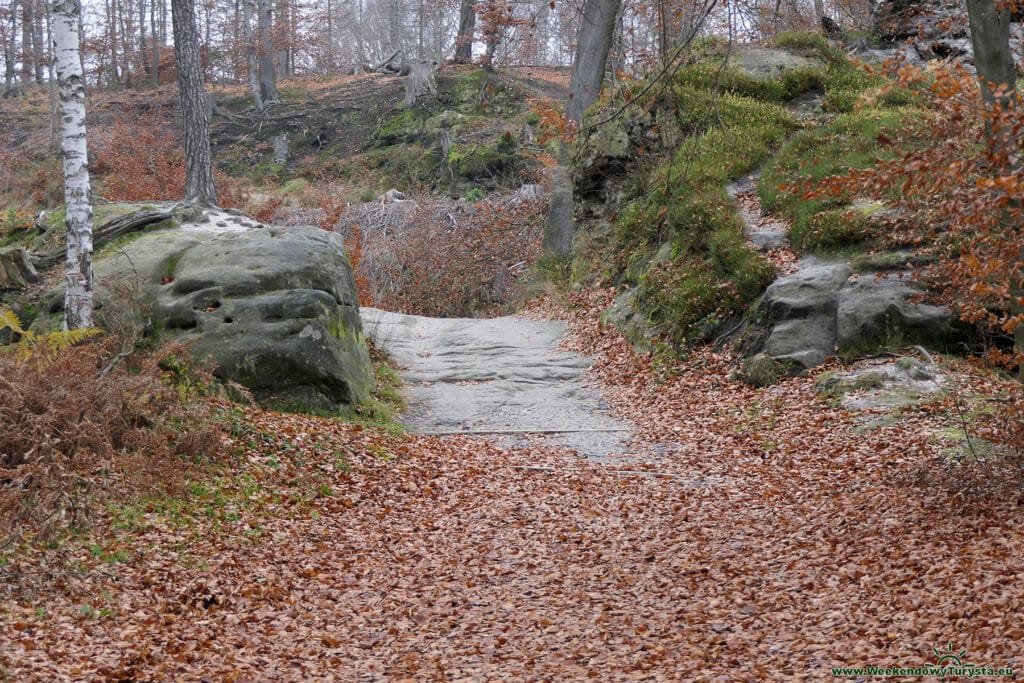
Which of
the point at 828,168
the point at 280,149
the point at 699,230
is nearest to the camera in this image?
the point at 828,168

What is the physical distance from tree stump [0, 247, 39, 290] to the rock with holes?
67cm

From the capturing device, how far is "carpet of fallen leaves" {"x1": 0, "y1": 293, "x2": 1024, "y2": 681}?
4.77 metres

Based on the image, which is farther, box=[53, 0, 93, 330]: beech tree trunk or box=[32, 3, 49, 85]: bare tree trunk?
box=[32, 3, 49, 85]: bare tree trunk

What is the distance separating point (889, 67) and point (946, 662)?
403 cm

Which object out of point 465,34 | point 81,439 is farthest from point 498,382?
point 465,34

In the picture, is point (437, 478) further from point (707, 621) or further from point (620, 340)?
point (620, 340)

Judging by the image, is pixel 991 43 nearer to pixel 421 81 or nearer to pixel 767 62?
Answer: pixel 767 62

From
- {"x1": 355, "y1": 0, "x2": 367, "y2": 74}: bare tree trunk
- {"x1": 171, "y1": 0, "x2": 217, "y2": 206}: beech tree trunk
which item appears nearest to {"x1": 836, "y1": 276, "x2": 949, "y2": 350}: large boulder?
{"x1": 171, "y1": 0, "x2": 217, "y2": 206}: beech tree trunk

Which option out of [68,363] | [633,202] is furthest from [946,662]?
[633,202]

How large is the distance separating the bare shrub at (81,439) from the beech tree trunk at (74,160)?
3.82ft

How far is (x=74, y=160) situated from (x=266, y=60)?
27.9m

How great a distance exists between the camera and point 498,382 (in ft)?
43.7

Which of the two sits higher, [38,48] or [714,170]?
[38,48]

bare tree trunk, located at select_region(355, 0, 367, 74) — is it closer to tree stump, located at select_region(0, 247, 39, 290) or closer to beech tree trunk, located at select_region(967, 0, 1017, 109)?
tree stump, located at select_region(0, 247, 39, 290)
